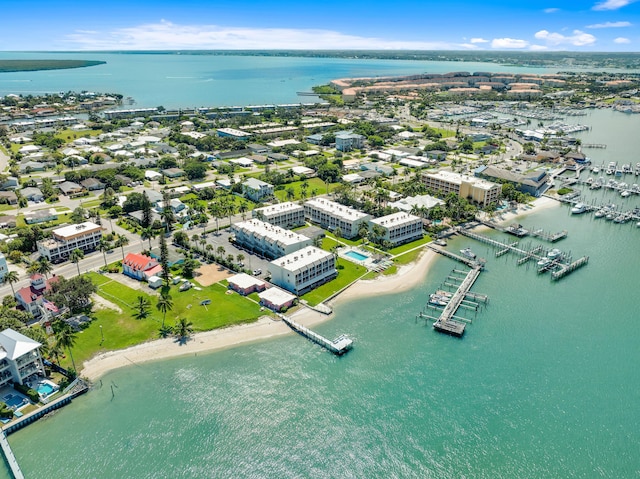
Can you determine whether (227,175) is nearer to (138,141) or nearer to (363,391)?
(138,141)

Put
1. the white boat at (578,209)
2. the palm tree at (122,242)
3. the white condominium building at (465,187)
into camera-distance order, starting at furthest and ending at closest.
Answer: the white boat at (578,209) < the white condominium building at (465,187) < the palm tree at (122,242)

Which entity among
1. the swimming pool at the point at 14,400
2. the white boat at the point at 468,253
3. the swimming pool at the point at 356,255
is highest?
the white boat at the point at 468,253

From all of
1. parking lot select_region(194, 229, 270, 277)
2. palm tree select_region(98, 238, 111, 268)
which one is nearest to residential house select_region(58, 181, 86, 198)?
palm tree select_region(98, 238, 111, 268)

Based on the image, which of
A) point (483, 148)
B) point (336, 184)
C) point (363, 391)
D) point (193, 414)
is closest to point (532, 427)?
point (363, 391)

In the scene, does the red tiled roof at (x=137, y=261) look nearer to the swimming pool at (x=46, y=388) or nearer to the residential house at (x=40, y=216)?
the swimming pool at (x=46, y=388)

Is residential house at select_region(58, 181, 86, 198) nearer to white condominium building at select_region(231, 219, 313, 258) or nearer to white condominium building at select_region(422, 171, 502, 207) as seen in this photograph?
white condominium building at select_region(231, 219, 313, 258)

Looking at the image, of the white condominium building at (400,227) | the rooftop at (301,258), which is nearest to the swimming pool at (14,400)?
the rooftop at (301,258)
